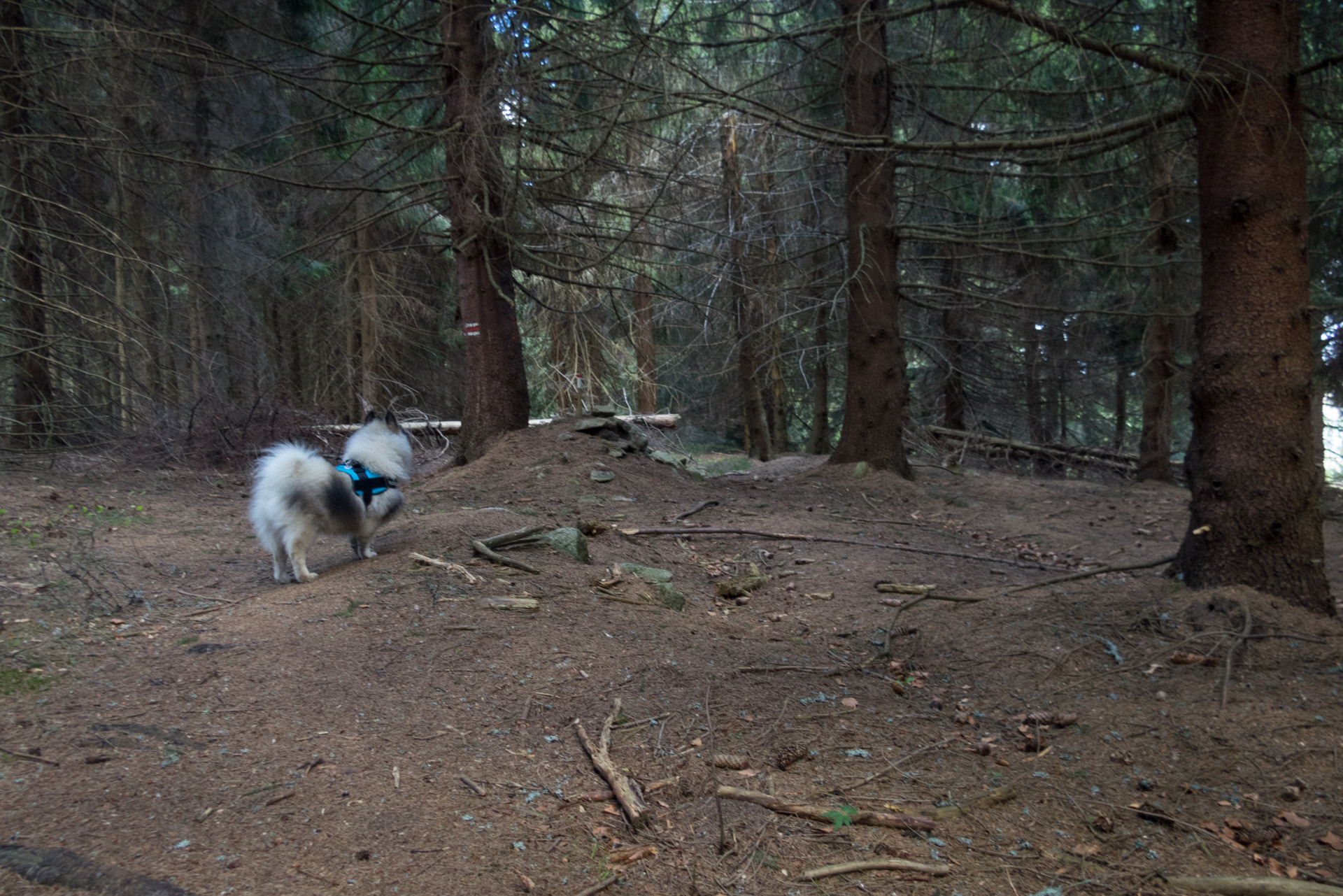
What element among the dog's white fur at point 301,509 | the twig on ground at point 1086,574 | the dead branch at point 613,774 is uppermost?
the dog's white fur at point 301,509

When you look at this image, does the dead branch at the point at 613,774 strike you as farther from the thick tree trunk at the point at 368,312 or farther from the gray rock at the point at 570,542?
the thick tree trunk at the point at 368,312

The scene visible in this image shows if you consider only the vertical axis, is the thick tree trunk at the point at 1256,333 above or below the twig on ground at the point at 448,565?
above

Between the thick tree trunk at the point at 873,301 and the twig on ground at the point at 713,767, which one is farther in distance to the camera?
the thick tree trunk at the point at 873,301

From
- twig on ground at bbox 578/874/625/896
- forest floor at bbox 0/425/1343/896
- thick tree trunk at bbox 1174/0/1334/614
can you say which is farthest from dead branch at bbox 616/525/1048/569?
twig on ground at bbox 578/874/625/896

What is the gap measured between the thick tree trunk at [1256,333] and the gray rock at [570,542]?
13.9 ft

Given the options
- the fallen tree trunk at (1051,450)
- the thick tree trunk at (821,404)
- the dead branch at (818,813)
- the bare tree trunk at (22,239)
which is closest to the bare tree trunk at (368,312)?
the bare tree trunk at (22,239)

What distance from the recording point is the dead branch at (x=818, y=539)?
294 inches

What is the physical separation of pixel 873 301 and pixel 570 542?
19.7 feet

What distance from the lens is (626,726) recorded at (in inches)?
161

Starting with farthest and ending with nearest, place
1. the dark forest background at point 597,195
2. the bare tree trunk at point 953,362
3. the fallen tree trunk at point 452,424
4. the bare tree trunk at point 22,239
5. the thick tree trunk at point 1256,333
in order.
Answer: the bare tree trunk at point 953,362 → the fallen tree trunk at point 452,424 → the bare tree trunk at point 22,239 → the dark forest background at point 597,195 → the thick tree trunk at point 1256,333

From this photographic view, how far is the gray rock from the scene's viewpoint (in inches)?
249

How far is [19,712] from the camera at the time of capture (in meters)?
3.70

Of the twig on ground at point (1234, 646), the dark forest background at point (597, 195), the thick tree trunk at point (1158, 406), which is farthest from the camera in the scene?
the thick tree trunk at point (1158, 406)

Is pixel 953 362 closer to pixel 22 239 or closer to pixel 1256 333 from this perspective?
pixel 1256 333
